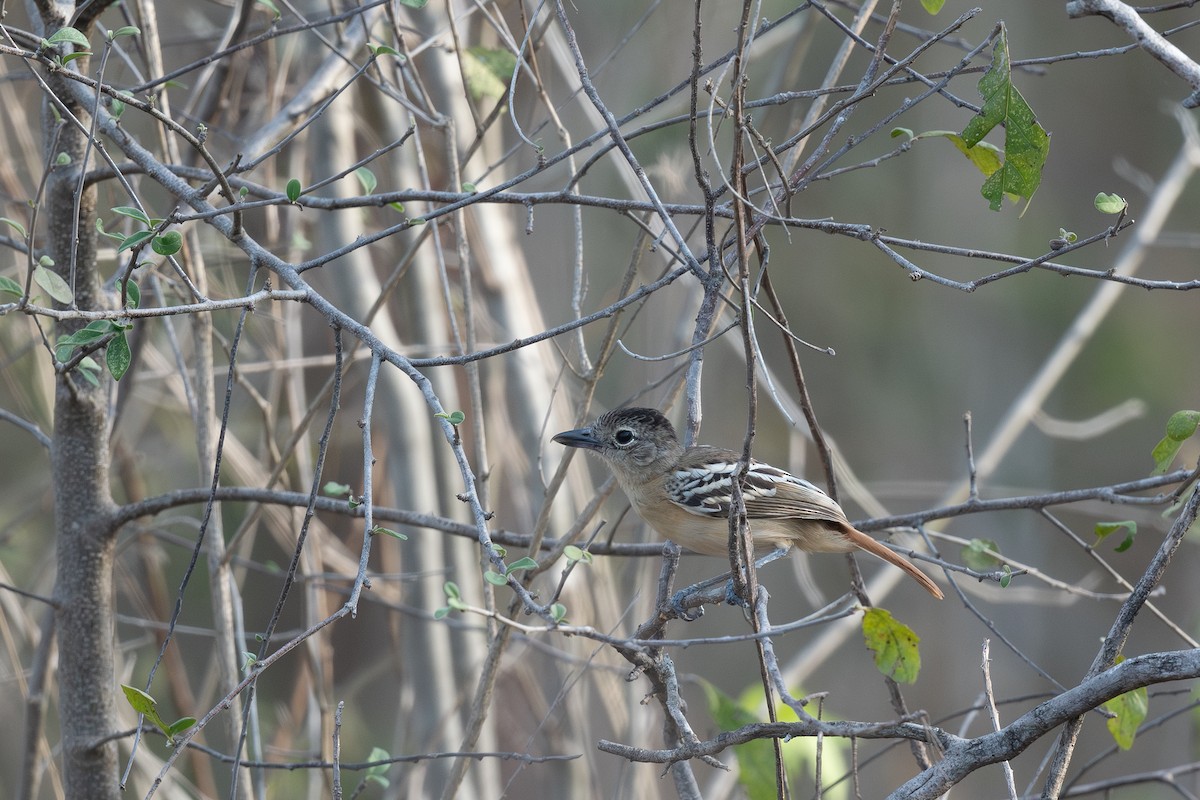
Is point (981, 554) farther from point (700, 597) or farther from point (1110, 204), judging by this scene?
point (1110, 204)

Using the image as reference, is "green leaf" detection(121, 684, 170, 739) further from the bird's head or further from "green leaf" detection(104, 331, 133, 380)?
the bird's head

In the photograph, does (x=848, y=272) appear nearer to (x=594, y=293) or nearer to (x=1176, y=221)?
(x=1176, y=221)

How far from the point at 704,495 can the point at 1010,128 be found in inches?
65.0

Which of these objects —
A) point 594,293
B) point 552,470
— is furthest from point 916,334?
point 552,470

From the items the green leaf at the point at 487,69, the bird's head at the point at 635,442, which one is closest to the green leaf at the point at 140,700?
the bird's head at the point at 635,442

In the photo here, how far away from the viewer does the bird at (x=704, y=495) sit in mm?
3248

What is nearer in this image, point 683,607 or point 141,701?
point 141,701

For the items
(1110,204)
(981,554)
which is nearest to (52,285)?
(1110,204)

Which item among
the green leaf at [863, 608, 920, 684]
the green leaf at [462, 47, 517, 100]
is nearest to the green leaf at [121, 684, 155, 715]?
the green leaf at [863, 608, 920, 684]

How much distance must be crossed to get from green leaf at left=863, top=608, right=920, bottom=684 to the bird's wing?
100 cm

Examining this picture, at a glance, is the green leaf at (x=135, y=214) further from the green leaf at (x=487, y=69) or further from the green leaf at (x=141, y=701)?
the green leaf at (x=487, y=69)

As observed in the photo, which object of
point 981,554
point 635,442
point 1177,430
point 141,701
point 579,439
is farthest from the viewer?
point 635,442

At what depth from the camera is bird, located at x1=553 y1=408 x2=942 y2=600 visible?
3.25 metres

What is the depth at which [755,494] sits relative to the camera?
330cm
